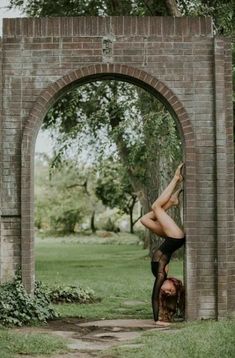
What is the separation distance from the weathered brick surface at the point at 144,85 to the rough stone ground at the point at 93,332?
78cm

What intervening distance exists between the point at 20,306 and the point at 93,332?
1.03 metres

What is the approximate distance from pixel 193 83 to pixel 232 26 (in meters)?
6.97

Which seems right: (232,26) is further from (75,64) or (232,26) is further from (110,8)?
(75,64)

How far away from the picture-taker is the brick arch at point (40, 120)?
8.77 m

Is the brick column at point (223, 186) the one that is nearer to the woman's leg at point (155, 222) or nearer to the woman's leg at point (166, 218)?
the woman's leg at point (166, 218)

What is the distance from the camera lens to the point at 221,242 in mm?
8719

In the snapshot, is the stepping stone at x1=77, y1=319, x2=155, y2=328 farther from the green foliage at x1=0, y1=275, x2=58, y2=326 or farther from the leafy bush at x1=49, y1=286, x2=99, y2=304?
the leafy bush at x1=49, y1=286, x2=99, y2=304

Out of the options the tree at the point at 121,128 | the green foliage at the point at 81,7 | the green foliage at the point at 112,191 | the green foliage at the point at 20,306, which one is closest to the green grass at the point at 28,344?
the green foliage at the point at 20,306

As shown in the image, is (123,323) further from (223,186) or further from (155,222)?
(223,186)

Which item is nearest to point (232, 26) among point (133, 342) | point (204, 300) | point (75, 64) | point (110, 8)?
point (110, 8)

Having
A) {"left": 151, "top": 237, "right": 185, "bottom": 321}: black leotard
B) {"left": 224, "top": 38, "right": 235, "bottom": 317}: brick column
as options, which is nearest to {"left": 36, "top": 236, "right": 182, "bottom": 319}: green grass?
{"left": 151, "top": 237, "right": 185, "bottom": 321}: black leotard

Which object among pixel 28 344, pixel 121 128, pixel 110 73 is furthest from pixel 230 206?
pixel 121 128

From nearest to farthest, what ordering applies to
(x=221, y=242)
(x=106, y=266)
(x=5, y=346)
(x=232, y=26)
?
(x=5, y=346), (x=221, y=242), (x=232, y=26), (x=106, y=266)

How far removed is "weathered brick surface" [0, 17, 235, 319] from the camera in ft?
28.8
